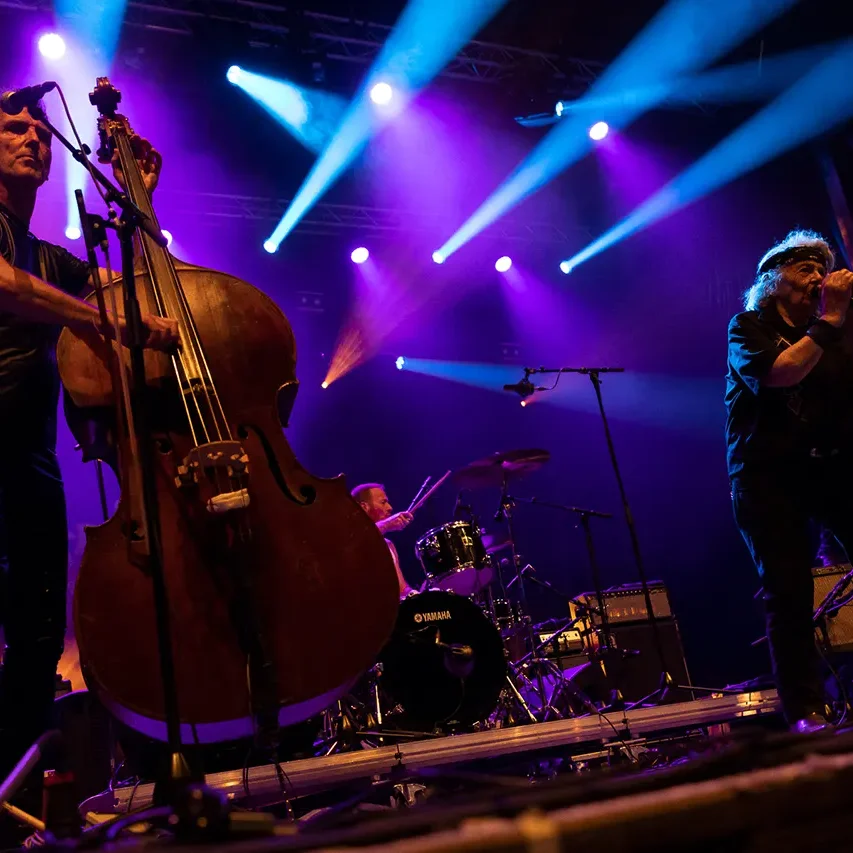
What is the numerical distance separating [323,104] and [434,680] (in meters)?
5.80

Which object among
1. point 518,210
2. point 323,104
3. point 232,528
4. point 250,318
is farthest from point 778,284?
point 518,210

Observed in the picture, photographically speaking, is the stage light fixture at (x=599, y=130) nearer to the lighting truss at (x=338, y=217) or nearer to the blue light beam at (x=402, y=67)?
the lighting truss at (x=338, y=217)

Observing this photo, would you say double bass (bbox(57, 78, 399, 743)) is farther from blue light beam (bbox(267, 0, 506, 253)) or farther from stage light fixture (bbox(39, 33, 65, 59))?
blue light beam (bbox(267, 0, 506, 253))

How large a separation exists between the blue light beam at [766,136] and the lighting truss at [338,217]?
0.83 meters

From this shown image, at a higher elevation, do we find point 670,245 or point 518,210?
point 518,210

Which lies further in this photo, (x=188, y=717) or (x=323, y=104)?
(x=323, y=104)

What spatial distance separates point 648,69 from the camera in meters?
8.12

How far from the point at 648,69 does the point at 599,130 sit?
782mm

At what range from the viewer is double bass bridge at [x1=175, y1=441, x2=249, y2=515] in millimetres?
1927

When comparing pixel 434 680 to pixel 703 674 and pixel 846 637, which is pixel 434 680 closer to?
pixel 846 637

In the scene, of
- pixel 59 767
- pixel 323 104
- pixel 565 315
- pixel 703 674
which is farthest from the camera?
pixel 565 315

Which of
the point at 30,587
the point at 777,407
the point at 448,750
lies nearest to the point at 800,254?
the point at 777,407

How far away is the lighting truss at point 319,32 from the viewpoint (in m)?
6.62

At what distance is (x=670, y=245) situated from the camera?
31.5ft
